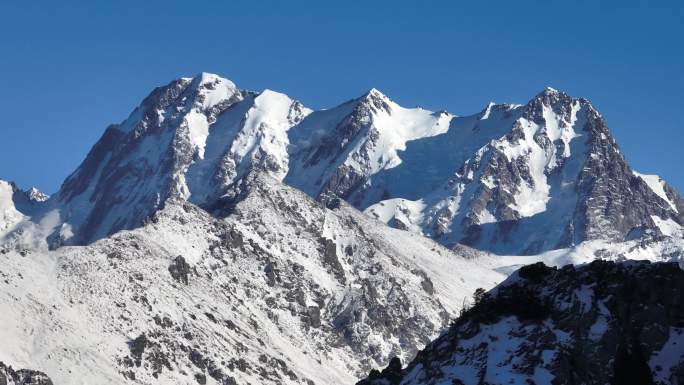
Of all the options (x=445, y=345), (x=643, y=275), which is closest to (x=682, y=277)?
(x=643, y=275)

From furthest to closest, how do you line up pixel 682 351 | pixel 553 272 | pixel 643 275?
pixel 553 272, pixel 643 275, pixel 682 351

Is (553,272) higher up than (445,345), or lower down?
higher up

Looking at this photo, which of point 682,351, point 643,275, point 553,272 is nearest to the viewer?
point 682,351

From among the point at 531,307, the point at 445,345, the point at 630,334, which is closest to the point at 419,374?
the point at 445,345

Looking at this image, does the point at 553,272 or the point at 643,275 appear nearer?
the point at 643,275

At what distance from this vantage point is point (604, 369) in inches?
5586

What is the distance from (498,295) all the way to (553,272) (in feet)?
22.4

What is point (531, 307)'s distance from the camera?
150 meters

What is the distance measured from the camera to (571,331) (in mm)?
146375

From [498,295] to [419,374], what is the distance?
1178 centimetres

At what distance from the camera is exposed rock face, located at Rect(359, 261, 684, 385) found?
141125 millimetres

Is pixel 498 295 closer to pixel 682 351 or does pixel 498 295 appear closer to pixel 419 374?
pixel 419 374

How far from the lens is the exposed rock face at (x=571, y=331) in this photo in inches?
5556

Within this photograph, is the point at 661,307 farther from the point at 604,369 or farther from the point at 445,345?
the point at 445,345
